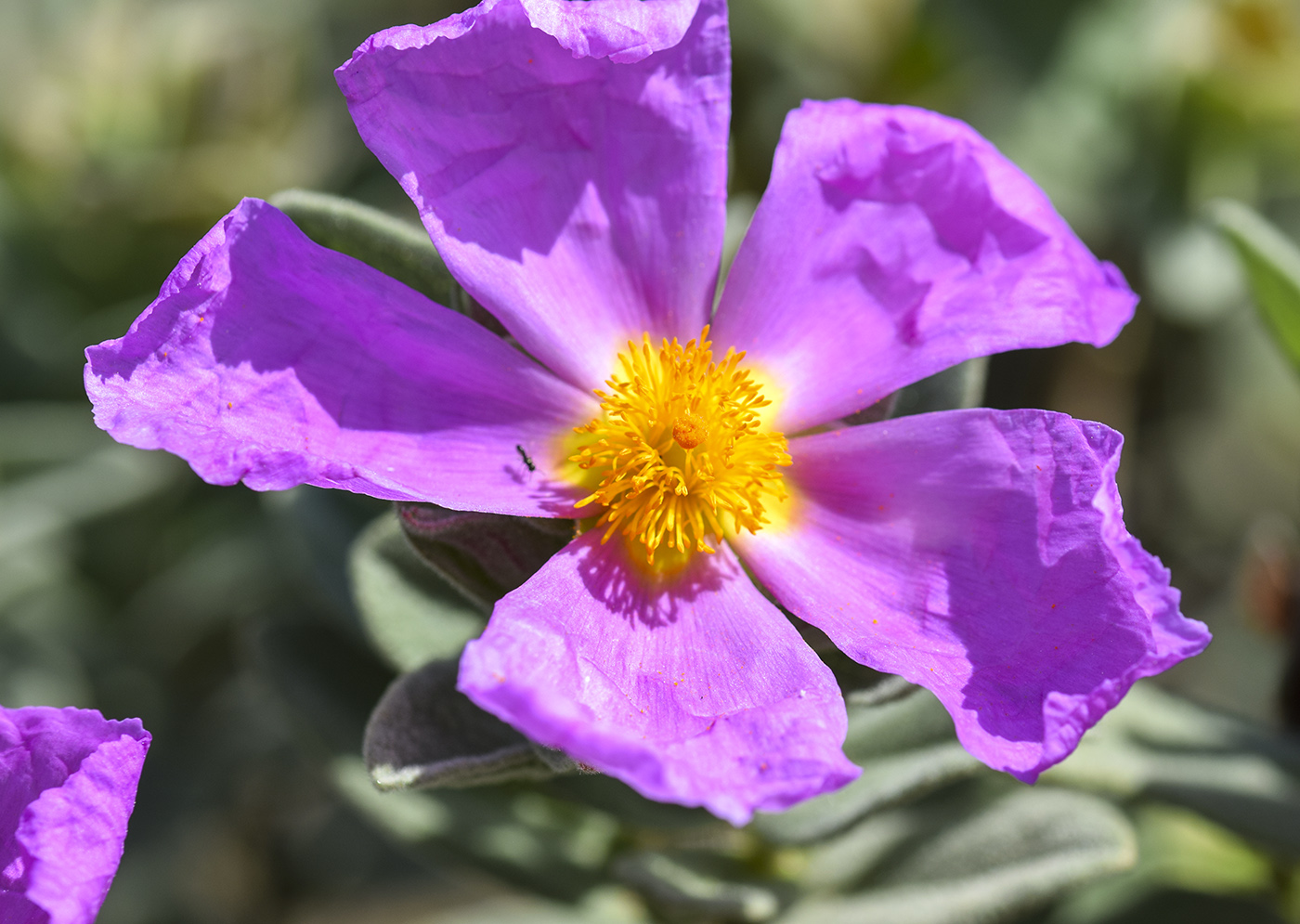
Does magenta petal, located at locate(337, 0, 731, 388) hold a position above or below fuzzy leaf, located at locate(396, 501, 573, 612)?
above

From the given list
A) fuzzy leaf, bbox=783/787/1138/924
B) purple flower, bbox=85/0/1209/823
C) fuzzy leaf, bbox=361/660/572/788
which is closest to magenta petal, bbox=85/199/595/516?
purple flower, bbox=85/0/1209/823

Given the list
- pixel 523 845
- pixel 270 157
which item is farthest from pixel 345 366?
pixel 270 157

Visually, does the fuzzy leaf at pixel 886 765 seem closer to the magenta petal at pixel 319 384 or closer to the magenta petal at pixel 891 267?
the magenta petal at pixel 891 267

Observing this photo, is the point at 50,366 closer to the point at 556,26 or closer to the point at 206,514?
the point at 206,514

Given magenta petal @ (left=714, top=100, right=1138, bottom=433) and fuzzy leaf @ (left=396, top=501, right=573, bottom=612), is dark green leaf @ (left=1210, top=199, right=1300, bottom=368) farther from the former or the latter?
fuzzy leaf @ (left=396, top=501, right=573, bottom=612)

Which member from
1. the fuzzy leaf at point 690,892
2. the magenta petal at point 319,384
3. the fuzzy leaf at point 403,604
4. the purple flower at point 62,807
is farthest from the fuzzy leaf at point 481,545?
the fuzzy leaf at point 690,892

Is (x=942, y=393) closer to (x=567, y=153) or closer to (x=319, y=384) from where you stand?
(x=567, y=153)
